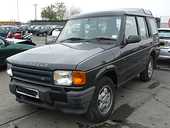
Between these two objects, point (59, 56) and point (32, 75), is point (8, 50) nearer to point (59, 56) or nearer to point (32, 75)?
point (32, 75)

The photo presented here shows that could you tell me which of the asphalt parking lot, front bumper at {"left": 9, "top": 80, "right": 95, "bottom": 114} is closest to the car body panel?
the asphalt parking lot

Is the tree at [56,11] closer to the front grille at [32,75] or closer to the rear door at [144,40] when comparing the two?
the rear door at [144,40]

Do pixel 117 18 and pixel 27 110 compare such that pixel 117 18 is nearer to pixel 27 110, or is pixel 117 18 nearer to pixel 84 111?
pixel 84 111

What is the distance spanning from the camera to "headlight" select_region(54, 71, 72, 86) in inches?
138

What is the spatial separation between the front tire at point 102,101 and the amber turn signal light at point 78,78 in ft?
1.36

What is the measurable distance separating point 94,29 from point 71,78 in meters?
1.74

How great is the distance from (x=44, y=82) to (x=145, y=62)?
3.39 m

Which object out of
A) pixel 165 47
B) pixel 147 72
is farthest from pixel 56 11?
pixel 147 72

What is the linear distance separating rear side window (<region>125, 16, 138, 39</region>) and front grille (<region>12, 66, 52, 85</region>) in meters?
1.98

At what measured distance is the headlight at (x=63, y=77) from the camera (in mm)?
3494

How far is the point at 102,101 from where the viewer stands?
13.5 feet

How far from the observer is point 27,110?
469 centimetres

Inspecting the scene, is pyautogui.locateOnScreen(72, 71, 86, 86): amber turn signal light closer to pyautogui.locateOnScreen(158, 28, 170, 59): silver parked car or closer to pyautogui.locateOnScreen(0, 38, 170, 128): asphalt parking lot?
pyautogui.locateOnScreen(0, 38, 170, 128): asphalt parking lot

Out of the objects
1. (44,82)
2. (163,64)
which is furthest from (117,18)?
(163,64)
